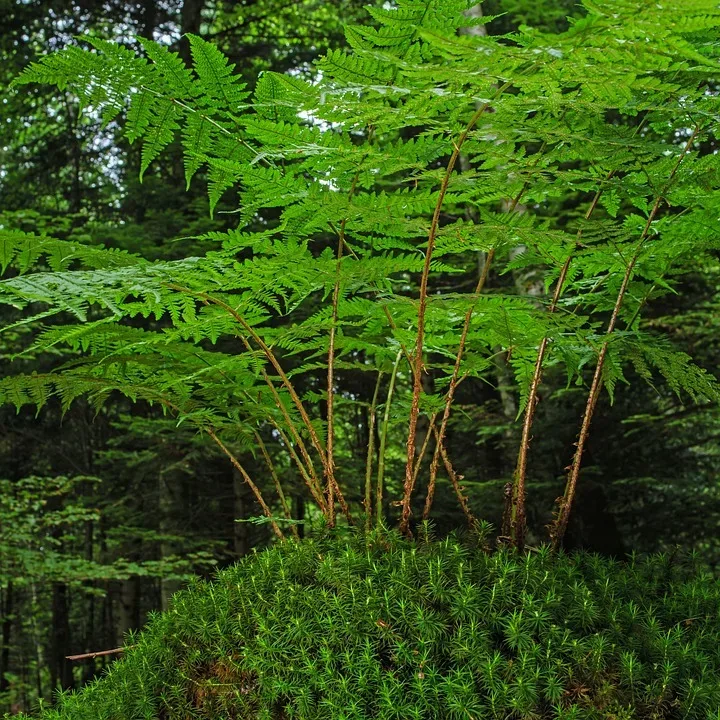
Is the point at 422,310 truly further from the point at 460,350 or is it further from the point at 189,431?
the point at 189,431

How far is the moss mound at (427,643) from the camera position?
1.82m

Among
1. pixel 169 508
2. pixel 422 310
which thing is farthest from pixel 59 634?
pixel 422 310

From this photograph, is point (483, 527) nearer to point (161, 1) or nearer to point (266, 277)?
point (266, 277)

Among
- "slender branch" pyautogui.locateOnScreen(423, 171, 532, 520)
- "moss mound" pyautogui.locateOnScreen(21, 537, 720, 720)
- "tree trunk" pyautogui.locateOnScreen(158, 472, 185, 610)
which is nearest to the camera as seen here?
"moss mound" pyautogui.locateOnScreen(21, 537, 720, 720)

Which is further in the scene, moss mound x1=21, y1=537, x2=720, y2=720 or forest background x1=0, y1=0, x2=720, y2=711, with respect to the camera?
forest background x1=0, y1=0, x2=720, y2=711

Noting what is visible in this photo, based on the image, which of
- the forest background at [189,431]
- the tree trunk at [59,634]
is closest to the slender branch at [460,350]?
the forest background at [189,431]

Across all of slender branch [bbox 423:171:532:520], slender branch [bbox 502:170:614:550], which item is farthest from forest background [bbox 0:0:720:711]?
slender branch [bbox 423:171:532:520]

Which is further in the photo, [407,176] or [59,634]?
[59,634]

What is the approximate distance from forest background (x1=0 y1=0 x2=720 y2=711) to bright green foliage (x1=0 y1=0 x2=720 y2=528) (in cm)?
300

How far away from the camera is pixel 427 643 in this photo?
193cm

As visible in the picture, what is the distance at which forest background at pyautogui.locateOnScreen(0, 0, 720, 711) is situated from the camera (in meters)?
7.05

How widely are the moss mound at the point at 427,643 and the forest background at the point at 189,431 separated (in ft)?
10.4

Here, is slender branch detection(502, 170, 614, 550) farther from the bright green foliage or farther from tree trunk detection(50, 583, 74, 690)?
tree trunk detection(50, 583, 74, 690)

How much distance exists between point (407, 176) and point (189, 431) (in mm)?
6603
